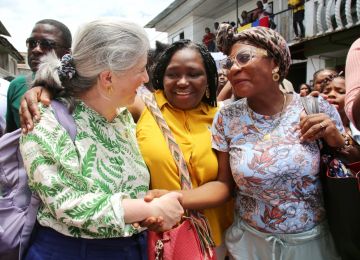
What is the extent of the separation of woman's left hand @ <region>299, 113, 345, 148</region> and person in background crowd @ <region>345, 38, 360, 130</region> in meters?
0.57

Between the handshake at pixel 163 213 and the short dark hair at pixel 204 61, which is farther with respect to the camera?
the short dark hair at pixel 204 61

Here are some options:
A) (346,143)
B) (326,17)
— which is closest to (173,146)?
(346,143)

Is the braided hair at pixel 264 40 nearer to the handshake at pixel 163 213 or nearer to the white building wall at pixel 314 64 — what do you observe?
the handshake at pixel 163 213

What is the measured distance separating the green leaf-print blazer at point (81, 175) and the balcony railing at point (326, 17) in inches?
426

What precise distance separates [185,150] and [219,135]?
0.76 feet

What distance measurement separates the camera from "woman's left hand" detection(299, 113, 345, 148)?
1.82 m

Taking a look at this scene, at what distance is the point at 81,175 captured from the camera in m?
1.42

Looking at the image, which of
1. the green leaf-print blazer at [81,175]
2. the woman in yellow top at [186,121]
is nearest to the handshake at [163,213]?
the green leaf-print blazer at [81,175]

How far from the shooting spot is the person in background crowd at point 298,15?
42.8 ft

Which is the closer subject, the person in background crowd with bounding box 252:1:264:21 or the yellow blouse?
the yellow blouse

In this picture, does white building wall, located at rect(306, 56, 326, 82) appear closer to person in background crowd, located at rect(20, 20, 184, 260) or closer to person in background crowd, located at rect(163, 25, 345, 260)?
person in background crowd, located at rect(163, 25, 345, 260)

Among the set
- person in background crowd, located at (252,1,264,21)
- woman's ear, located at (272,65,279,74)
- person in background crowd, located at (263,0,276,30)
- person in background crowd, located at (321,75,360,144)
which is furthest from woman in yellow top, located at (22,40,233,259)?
person in background crowd, located at (252,1,264,21)

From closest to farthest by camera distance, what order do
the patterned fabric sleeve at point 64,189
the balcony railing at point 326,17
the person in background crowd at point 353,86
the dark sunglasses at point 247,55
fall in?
the person in background crowd at point 353,86, the patterned fabric sleeve at point 64,189, the dark sunglasses at point 247,55, the balcony railing at point 326,17

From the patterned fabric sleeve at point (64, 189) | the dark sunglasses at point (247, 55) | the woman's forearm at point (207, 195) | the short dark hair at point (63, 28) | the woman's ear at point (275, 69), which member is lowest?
the woman's forearm at point (207, 195)
